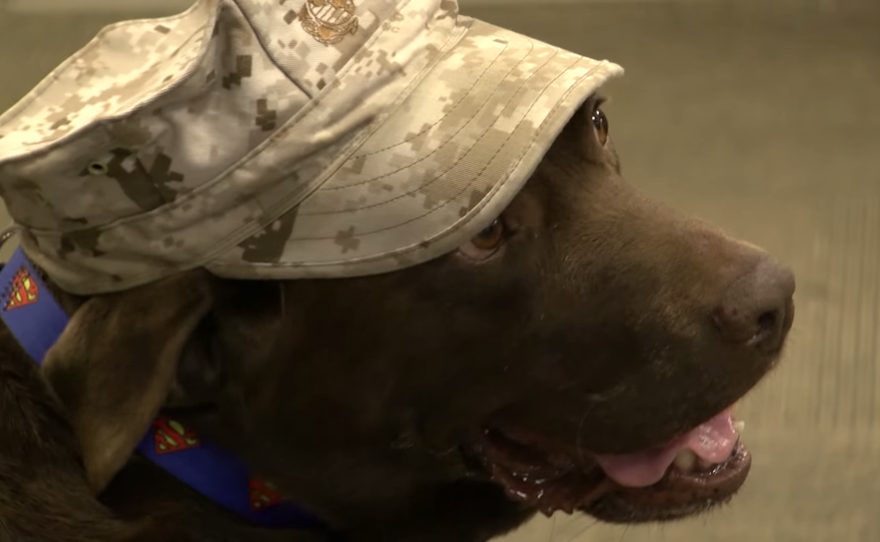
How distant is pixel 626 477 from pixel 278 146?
18.9 inches

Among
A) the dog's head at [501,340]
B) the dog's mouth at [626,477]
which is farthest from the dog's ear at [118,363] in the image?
the dog's mouth at [626,477]

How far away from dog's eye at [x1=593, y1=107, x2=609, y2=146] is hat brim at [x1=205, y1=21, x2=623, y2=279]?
0.42 feet

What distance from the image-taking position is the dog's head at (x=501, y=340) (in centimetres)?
95

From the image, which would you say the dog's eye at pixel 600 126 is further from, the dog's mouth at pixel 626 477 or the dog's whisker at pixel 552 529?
the dog's whisker at pixel 552 529

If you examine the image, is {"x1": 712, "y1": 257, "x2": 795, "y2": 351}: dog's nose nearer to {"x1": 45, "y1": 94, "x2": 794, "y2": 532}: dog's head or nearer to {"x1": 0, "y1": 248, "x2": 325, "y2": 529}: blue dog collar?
{"x1": 45, "y1": 94, "x2": 794, "y2": 532}: dog's head

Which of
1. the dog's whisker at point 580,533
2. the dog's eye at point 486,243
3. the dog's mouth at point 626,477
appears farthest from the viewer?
the dog's whisker at point 580,533

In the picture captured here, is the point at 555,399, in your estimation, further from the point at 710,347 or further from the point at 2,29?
the point at 2,29

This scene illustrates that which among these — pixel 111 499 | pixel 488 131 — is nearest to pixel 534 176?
pixel 488 131

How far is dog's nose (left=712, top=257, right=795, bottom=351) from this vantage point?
0.95 m

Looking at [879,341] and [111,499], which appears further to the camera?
[879,341]

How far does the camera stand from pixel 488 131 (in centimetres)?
90

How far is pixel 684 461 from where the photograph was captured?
109cm

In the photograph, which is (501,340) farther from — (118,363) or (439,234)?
(118,363)

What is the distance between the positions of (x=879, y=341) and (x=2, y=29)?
2367 millimetres
